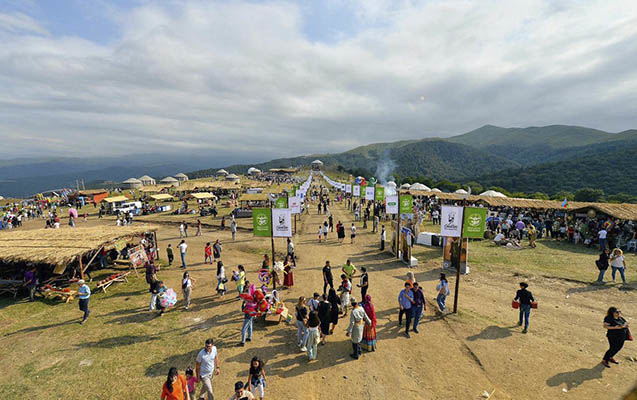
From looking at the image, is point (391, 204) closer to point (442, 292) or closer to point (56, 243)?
point (442, 292)

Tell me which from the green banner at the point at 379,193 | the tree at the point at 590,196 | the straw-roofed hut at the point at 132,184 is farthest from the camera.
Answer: the straw-roofed hut at the point at 132,184

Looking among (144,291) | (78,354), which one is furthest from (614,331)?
(144,291)

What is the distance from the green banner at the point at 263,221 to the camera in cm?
1144

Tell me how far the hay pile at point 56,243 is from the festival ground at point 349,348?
73.0 inches

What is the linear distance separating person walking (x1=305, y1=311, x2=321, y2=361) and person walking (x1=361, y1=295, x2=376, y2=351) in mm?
1344

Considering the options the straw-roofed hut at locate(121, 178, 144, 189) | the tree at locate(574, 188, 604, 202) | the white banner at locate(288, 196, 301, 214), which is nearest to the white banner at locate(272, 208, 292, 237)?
the white banner at locate(288, 196, 301, 214)

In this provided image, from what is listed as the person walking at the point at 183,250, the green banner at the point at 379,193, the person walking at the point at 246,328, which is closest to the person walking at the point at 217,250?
the person walking at the point at 183,250

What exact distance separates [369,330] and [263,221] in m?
5.97

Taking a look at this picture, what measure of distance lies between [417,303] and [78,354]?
9.90 m

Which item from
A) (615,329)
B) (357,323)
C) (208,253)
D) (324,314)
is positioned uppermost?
(615,329)

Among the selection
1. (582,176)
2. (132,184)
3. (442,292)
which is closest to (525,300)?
(442,292)

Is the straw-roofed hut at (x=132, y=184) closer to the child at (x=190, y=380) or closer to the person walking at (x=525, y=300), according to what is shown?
the child at (x=190, y=380)

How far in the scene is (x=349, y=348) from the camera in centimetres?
795

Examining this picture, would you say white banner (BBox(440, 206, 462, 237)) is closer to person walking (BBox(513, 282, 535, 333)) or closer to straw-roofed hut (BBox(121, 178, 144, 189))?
person walking (BBox(513, 282, 535, 333))
